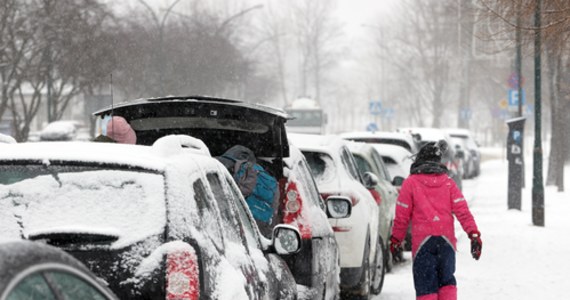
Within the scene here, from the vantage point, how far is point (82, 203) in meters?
3.97

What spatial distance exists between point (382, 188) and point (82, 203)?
912 centimetres

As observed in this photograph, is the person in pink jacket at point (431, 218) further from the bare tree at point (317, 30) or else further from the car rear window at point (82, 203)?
the bare tree at point (317, 30)

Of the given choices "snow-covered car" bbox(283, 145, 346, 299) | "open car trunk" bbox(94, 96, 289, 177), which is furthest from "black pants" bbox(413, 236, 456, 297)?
"open car trunk" bbox(94, 96, 289, 177)

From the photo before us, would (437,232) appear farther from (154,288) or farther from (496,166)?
(496,166)

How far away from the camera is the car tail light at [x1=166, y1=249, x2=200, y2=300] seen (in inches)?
148

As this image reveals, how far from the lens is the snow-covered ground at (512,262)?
440 inches

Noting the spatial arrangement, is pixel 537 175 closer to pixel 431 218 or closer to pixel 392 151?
pixel 392 151

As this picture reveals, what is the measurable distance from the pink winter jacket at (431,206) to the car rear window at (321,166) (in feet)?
7.27

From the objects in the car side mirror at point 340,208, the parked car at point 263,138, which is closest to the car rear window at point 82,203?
the parked car at point 263,138

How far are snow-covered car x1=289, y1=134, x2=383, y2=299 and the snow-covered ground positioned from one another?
2.46 ft

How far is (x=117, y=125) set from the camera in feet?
23.7

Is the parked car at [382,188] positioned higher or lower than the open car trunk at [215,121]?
lower

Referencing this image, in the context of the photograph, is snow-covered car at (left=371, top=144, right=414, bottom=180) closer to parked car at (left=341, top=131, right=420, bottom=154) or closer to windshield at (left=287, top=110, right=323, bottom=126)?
parked car at (left=341, top=131, right=420, bottom=154)

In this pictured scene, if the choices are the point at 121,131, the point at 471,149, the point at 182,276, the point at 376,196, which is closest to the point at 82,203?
the point at 182,276
